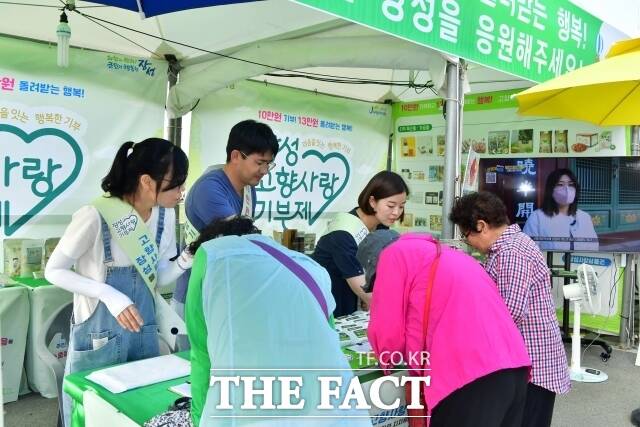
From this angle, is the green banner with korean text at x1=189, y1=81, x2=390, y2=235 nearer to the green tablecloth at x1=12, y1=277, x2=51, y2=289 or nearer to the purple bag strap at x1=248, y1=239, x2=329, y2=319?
the green tablecloth at x1=12, y1=277, x2=51, y2=289

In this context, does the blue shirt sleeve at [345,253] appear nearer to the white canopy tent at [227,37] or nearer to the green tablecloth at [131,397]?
the green tablecloth at [131,397]

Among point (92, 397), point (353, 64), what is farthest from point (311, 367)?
point (353, 64)

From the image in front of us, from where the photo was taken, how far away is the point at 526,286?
5.27 feet

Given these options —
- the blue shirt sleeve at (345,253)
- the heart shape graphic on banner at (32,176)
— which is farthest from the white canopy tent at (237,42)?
the blue shirt sleeve at (345,253)

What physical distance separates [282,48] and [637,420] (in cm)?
281

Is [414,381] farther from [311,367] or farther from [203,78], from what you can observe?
[203,78]

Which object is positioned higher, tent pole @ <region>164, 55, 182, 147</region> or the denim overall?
tent pole @ <region>164, 55, 182, 147</region>

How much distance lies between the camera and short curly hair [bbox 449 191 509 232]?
1.70 metres

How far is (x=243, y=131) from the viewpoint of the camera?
196cm

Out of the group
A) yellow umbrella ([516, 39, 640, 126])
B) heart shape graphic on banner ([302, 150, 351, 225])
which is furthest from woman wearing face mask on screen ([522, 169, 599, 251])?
heart shape graphic on banner ([302, 150, 351, 225])

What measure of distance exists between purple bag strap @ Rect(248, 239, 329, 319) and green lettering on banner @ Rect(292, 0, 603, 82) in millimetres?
807

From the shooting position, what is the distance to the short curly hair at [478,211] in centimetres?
170

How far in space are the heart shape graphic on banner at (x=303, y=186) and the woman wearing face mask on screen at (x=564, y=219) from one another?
5.56 ft

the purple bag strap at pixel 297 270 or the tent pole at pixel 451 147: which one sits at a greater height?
the tent pole at pixel 451 147
